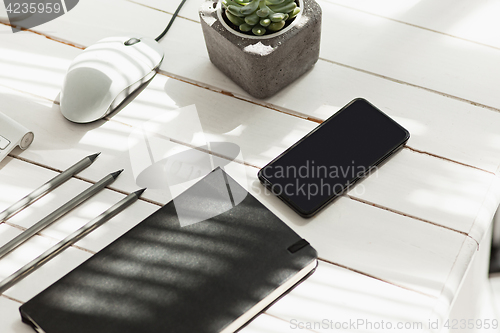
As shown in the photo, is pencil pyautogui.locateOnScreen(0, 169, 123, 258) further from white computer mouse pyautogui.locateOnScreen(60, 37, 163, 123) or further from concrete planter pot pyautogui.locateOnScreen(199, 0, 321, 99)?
concrete planter pot pyautogui.locateOnScreen(199, 0, 321, 99)

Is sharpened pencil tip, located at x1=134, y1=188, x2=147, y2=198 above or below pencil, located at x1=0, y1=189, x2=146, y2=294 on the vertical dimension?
above

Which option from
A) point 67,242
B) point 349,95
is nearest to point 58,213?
point 67,242

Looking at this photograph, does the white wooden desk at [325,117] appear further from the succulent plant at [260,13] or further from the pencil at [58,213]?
the succulent plant at [260,13]

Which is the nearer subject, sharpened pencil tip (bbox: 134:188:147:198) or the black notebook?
the black notebook

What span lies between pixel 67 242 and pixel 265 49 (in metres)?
0.40

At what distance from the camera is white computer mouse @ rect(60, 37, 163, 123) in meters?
0.80

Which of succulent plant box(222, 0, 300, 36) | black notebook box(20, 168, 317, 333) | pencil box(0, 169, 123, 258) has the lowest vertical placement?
black notebook box(20, 168, 317, 333)

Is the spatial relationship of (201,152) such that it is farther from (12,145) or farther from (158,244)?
(12,145)

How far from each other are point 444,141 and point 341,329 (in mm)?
341

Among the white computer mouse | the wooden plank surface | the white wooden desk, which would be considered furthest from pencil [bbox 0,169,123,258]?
the wooden plank surface

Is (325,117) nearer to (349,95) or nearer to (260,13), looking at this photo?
(349,95)

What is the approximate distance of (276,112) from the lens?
0.82 m

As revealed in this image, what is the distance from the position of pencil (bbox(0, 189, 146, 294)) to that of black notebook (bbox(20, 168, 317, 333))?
5 centimetres

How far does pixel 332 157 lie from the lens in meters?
0.74
